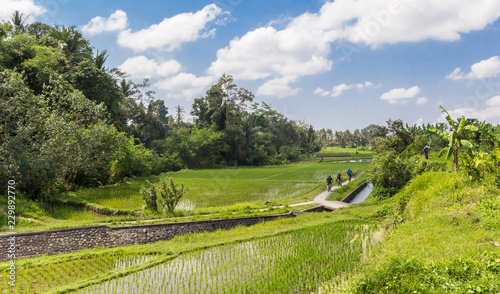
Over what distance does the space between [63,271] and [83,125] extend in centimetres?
1154

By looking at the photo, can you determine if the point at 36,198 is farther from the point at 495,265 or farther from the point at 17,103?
the point at 495,265

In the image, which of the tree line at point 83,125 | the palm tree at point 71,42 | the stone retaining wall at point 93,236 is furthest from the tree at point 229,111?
the stone retaining wall at point 93,236

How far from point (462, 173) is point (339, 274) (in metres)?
5.39

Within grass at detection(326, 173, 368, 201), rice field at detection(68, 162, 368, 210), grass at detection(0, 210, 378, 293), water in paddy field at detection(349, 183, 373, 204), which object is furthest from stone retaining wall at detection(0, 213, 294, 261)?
water in paddy field at detection(349, 183, 373, 204)

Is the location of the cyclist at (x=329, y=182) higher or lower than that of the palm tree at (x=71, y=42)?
lower

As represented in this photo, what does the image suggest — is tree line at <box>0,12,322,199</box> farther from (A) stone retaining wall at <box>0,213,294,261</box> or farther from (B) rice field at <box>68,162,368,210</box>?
(A) stone retaining wall at <box>0,213,294,261</box>

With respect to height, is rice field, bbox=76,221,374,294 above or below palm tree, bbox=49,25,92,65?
below

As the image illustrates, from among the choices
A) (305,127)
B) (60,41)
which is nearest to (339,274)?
(60,41)

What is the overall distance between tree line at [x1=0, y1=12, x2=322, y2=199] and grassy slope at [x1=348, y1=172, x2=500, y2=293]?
14.0m

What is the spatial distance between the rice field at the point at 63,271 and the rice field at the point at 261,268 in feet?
2.57

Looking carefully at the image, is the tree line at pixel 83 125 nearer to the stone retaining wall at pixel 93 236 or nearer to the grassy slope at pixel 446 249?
the stone retaining wall at pixel 93 236

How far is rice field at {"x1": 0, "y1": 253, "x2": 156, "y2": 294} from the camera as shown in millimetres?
5961

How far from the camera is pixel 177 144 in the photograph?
35094 mm

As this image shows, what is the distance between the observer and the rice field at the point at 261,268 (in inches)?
225
